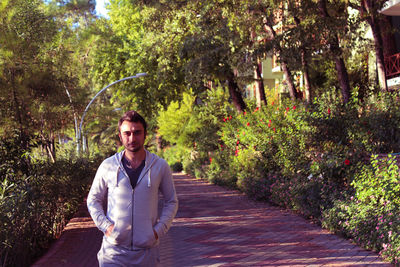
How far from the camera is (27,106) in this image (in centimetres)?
1136

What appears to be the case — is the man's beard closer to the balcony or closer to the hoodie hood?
the hoodie hood

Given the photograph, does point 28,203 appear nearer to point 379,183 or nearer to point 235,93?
point 379,183

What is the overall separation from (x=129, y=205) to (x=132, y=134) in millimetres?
486

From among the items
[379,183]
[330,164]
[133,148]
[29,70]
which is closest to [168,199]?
[133,148]

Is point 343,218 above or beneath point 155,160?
beneath

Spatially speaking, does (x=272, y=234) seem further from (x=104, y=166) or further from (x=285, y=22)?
(x=285, y=22)

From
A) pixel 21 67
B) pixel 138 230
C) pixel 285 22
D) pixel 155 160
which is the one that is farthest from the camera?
pixel 285 22

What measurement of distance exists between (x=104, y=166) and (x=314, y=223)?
7.31 meters

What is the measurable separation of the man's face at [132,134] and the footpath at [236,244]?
3.65 metres

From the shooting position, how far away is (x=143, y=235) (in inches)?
132

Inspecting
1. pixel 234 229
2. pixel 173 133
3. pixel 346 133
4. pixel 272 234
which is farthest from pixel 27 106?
pixel 173 133

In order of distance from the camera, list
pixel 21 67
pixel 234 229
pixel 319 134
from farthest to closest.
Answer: pixel 319 134
pixel 21 67
pixel 234 229

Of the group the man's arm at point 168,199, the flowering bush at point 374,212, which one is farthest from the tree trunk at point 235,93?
the man's arm at point 168,199

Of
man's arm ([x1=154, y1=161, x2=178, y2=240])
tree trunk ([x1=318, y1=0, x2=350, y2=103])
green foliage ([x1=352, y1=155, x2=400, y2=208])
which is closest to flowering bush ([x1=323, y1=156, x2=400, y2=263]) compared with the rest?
green foliage ([x1=352, y1=155, x2=400, y2=208])
